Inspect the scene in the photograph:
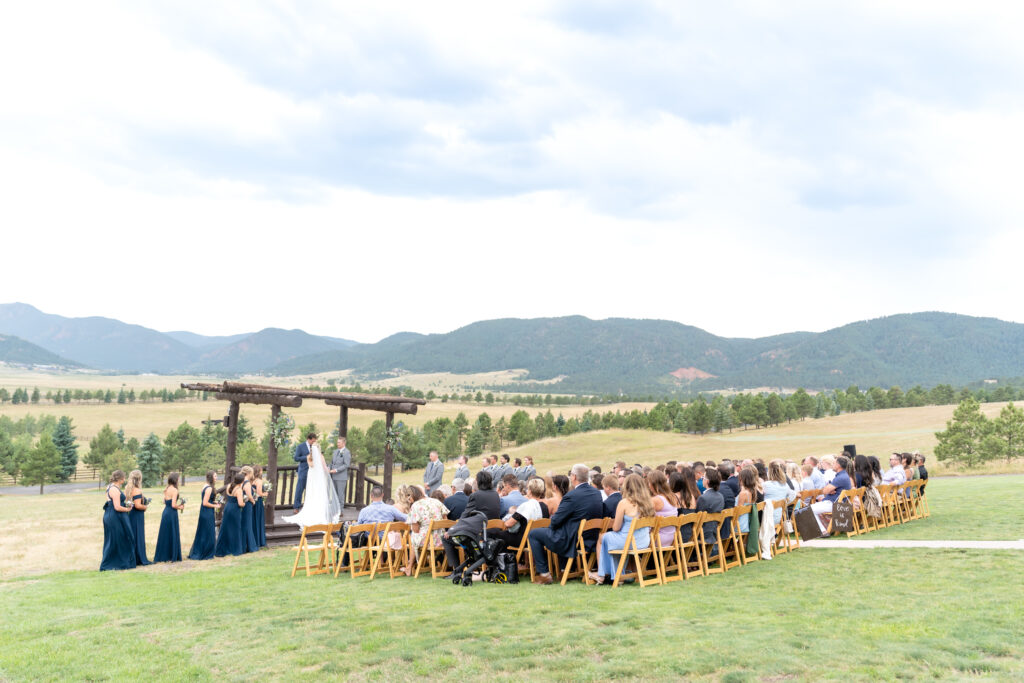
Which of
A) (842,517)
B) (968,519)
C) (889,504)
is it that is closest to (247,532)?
(842,517)

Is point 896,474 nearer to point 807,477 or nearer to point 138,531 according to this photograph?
point 807,477

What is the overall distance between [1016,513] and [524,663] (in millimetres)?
13018

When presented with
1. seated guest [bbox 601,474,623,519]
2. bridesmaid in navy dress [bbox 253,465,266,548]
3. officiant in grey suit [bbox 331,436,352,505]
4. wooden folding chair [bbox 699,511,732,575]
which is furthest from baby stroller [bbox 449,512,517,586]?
officiant in grey suit [bbox 331,436,352,505]

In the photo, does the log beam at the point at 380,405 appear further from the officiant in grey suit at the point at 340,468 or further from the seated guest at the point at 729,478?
the seated guest at the point at 729,478

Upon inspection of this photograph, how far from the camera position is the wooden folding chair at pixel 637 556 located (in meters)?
8.39

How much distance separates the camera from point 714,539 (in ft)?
31.3

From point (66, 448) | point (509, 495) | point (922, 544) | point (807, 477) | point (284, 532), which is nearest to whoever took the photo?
point (922, 544)

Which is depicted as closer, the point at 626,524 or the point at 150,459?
the point at 626,524

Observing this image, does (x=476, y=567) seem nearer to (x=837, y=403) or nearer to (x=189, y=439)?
(x=189, y=439)

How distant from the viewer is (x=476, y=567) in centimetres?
926

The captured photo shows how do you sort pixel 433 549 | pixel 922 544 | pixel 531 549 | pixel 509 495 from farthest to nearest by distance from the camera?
pixel 509 495
pixel 922 544
pixel 433 549
pixel 531 549

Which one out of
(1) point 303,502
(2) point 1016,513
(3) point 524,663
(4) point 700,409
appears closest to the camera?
(3) point 524,663

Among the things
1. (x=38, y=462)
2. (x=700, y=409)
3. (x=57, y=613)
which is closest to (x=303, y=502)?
(x=57, y=613)

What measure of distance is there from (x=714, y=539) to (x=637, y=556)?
1.71 metres
